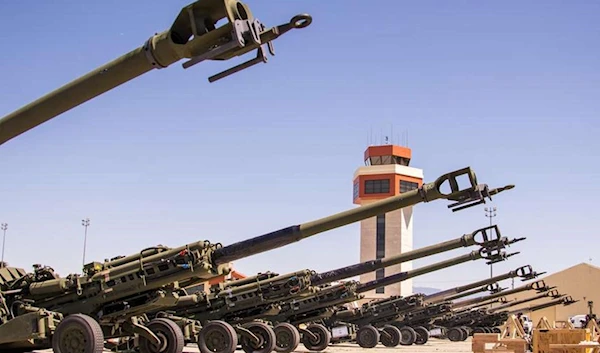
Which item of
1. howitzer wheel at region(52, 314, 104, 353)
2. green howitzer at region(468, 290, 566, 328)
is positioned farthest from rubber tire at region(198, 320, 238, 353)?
green howitzer at region(468, 290, 566, 328)

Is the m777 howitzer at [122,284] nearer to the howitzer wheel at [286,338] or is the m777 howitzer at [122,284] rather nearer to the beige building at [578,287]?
the howitzer wheel at [286,338]

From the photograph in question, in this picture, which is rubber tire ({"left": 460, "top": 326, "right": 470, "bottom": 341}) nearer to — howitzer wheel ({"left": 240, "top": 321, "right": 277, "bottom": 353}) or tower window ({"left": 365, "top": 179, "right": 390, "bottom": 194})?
howitzer wheel ({"left": 240, "top": 321, "right": 277, "bottom": 353})

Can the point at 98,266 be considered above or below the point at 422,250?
below

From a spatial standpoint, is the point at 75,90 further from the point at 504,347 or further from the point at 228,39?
the point at 504,347

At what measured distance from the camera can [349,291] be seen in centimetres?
2455

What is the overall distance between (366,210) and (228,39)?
9.69 metres

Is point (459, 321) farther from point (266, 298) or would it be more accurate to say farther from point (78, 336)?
point (78, 336)

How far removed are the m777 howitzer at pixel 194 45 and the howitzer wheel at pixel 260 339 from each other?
15473 mm

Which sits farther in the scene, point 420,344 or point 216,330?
point 420,344

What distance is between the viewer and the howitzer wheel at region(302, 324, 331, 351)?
967 inches

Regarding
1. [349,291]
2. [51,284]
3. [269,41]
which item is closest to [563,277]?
[349,291]

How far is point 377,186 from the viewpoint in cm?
6153

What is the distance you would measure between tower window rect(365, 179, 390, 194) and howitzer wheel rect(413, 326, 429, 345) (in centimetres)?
2751

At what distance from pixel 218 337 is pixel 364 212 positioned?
6030 mm
